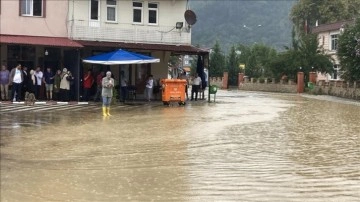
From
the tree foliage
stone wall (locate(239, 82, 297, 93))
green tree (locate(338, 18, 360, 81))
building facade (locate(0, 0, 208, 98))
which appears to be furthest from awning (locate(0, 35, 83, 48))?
the tree foliage

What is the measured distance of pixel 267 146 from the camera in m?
12.7

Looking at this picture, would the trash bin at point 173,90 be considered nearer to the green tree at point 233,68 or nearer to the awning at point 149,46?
A: the awning at point 149,46

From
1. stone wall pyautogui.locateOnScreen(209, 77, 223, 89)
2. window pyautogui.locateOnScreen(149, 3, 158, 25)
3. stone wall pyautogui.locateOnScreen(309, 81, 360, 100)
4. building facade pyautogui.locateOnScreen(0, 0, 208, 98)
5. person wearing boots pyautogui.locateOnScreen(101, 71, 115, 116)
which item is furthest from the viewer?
stone wall pyautogui.locateOnScreen(209, 77, 223, 89)

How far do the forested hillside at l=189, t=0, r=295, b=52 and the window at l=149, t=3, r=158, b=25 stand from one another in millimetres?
77632

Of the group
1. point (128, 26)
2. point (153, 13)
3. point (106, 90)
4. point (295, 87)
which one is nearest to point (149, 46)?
point (128, 26)

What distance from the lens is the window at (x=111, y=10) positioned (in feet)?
96.9

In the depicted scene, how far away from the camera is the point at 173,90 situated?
85.6 ft

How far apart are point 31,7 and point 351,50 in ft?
62.9

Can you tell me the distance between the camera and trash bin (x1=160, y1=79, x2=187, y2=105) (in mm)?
25938

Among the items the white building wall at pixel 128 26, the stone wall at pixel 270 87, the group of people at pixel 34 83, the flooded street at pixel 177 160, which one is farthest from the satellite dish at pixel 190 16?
the stone wall at pixel 270 87

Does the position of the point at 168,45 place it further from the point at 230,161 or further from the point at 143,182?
the point at 143,182

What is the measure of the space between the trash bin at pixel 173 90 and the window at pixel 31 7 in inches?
278

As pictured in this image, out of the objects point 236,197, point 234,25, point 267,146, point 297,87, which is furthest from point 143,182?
point 234,25

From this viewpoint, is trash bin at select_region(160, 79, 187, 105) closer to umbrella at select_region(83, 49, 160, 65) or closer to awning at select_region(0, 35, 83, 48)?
umbrella at select_region(83, 49, 160, 65)
